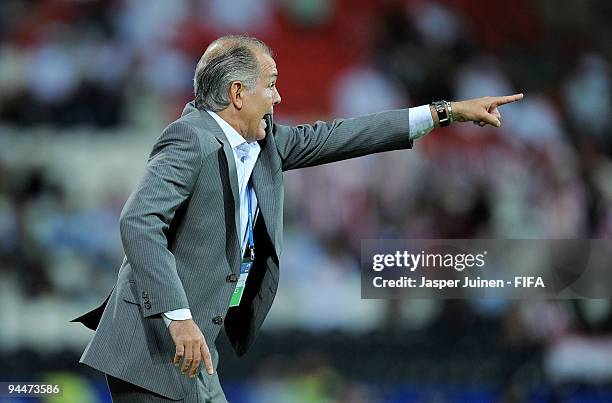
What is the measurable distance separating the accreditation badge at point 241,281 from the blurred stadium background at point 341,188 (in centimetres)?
216

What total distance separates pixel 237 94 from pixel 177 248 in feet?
1.44

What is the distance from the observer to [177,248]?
2.51 m

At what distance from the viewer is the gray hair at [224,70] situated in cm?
263

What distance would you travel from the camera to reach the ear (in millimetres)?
2631

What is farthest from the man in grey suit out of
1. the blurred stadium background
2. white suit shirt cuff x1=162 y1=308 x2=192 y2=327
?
the blurred stadium background

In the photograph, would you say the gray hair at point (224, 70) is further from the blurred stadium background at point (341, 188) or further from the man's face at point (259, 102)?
the blurred stadium background at point (341, 188)

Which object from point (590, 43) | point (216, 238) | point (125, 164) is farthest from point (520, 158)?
point (216, 238)

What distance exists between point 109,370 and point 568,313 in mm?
3002

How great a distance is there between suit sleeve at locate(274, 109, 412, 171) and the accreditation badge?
1.05 feet

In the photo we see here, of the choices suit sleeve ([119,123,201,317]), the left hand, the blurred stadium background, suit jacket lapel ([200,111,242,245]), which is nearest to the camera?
suit sleeve ([119,123,201,317])

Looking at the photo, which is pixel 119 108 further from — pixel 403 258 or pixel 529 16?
pixel 529 16

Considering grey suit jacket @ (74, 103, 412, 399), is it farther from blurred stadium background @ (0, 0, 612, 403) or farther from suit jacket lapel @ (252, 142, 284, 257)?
blurred stadium background @ (0, 0, 612, 403)

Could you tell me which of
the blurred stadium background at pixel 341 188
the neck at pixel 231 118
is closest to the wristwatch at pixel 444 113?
the neck at pixel 231 118

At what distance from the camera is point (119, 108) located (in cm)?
489
